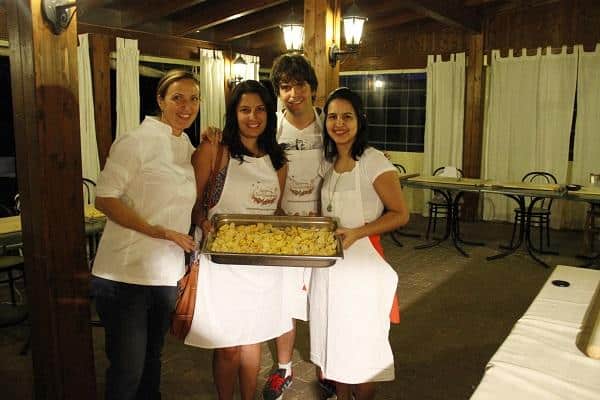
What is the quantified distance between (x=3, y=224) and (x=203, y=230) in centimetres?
200

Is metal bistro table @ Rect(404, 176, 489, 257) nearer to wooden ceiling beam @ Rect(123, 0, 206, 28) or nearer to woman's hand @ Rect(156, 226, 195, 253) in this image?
wooden ceiling beam @ Rect(123, 0, 206, 28)

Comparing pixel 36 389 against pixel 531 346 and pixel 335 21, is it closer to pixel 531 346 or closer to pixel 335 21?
pixel 531 346

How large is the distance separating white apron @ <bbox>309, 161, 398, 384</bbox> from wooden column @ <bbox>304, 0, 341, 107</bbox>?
2.08m

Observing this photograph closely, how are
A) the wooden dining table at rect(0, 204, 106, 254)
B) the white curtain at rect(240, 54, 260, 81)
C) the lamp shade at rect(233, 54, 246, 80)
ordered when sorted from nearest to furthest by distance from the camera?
1. the wooden dining table at rect(0, 204, 106, 254)
2. the lamp shade at rect(233, 54, 246, 80)
3. the white curtain at rect(240, 54, 260, 81)

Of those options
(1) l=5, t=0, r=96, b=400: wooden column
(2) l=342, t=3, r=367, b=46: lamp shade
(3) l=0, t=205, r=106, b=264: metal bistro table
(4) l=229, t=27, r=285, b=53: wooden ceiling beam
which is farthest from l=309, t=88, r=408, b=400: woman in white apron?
(4) l=229, t=27, r=285, b=53: wooden ceiling beam

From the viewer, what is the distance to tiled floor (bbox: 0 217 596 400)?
2896 mm

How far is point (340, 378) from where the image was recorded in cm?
218

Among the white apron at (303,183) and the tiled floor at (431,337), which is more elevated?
the white apron at (303,183)

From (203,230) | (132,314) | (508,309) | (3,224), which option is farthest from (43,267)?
(508,309)

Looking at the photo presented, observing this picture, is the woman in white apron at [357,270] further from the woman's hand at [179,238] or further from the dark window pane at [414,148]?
the dark window pane at [414,148]

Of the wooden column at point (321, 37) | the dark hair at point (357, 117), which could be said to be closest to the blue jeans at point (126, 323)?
the dark hair at point (357, 117)

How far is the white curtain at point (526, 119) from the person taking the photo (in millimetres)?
6812

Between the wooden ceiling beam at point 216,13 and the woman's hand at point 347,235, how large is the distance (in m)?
4.38

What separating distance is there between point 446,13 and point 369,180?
475 centimetres
